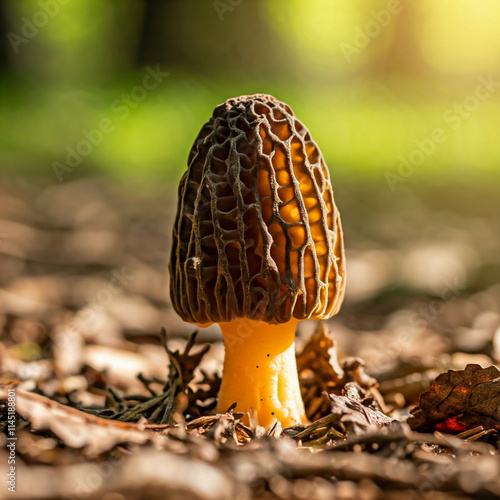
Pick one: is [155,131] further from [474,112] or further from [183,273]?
[183,273]

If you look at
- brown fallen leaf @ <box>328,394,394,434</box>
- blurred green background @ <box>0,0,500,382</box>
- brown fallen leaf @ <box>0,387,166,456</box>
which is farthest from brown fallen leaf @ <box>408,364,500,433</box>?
blurred green background @ <box>0,0,500,382</box>

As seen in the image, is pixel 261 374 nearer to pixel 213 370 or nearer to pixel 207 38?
pixel 213 370

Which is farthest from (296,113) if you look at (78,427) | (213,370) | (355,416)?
(78,427)

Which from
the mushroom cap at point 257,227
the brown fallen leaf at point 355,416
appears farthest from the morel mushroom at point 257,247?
the brown fallen leaf at point 355,416

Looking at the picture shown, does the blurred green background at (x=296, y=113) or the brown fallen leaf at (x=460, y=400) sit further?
the blurred green background at (x=296, y=113)

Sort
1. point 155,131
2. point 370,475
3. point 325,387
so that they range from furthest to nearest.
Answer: point 155,131 < point 325,387 < point 370,475

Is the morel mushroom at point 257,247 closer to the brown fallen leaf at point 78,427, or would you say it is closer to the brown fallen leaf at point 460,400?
the brown fallen leaf at point 460,400

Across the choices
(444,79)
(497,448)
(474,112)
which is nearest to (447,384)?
(497,448)
